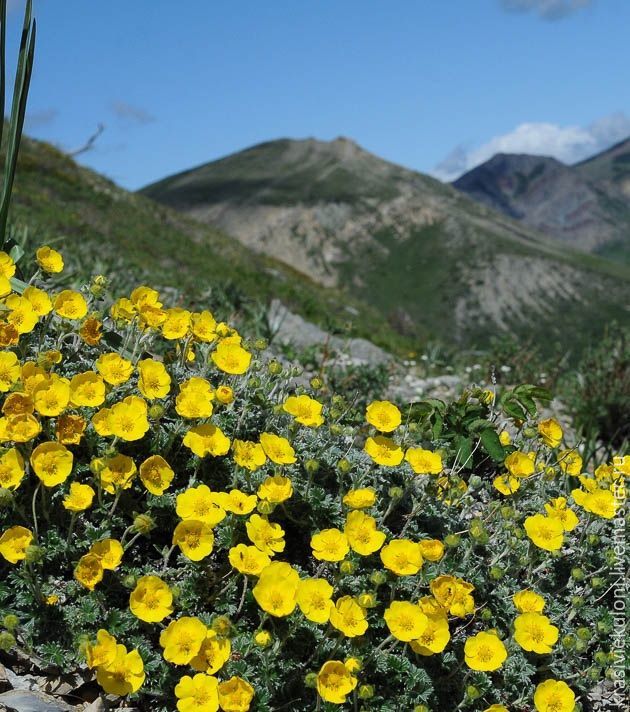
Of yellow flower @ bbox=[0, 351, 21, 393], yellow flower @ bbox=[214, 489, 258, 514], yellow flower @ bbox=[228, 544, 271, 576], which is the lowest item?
yellow flower @ bbox=[228, 544, 271, 576]

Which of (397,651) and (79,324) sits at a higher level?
(79,324)

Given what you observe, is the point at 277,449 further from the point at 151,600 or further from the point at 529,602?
the point at 529,602

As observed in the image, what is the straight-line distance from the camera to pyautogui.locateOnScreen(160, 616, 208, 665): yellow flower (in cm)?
246

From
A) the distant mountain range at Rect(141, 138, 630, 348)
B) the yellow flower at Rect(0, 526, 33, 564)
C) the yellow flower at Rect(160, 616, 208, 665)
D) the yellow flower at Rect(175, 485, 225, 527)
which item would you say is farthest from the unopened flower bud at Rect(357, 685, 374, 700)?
the distant mountain range at Rect(141, 138, 630, 348)

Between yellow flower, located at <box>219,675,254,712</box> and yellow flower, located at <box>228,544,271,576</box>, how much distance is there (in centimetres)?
35

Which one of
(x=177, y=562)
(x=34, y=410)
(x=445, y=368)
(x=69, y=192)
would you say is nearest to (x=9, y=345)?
(x=34, y=410)

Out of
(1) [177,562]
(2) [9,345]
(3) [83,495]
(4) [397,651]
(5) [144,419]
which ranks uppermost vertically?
(2) [9,345]

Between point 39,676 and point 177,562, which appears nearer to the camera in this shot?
point 39,676

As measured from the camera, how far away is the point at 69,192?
23.6 m

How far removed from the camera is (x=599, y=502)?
322 cm

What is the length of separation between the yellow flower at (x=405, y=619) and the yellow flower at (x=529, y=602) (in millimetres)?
469

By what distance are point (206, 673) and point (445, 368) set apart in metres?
8.21

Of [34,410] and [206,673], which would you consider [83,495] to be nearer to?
[34,410]

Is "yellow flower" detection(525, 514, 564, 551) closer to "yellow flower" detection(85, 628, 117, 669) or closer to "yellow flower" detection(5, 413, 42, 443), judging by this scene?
"yellow flower" detection(85, 628, 117, 669)
